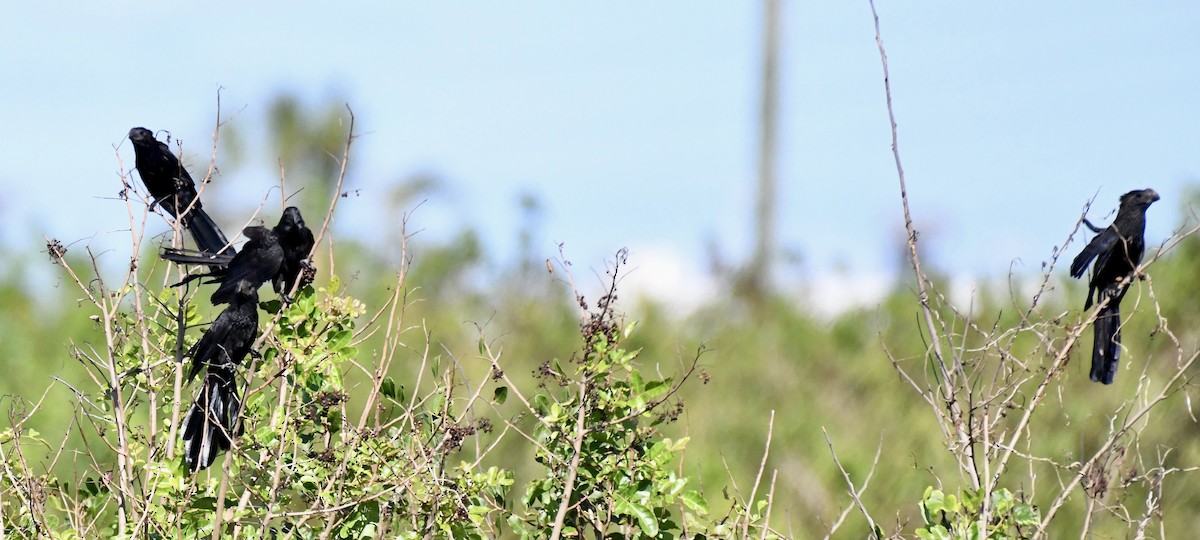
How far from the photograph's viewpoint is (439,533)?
4.09 metres

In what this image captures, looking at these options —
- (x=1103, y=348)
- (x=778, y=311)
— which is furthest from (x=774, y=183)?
(x=1103, y=348)

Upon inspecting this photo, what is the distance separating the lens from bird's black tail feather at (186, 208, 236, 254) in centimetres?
484

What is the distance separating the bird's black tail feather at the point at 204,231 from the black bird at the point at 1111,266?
131 inches

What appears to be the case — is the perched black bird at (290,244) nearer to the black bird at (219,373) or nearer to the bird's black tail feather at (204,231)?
the bird's black tail feather at (204,231)

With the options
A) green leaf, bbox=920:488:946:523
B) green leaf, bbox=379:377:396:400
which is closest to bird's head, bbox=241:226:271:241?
green leaf, bbox=379:377:396:400

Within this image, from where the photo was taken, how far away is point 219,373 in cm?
455

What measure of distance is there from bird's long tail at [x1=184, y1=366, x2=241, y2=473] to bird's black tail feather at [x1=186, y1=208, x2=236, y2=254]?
553 mm

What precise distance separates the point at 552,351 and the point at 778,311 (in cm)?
213

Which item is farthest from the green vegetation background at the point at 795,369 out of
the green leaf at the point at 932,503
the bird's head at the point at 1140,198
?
the green leaf at the point at 932,503

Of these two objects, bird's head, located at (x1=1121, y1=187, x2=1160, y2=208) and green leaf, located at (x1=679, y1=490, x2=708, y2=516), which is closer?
green leaf, located at (x1=679, y1=490, x2=708, y2=516)

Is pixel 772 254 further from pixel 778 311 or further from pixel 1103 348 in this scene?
pixel 1103 348

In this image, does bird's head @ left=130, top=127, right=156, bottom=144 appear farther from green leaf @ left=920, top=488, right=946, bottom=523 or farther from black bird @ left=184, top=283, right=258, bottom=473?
green leaf @ left=920, top=488, right=946, bottom=523

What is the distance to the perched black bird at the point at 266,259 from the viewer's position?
15.0 ft

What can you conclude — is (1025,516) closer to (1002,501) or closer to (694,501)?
(1002,501)
